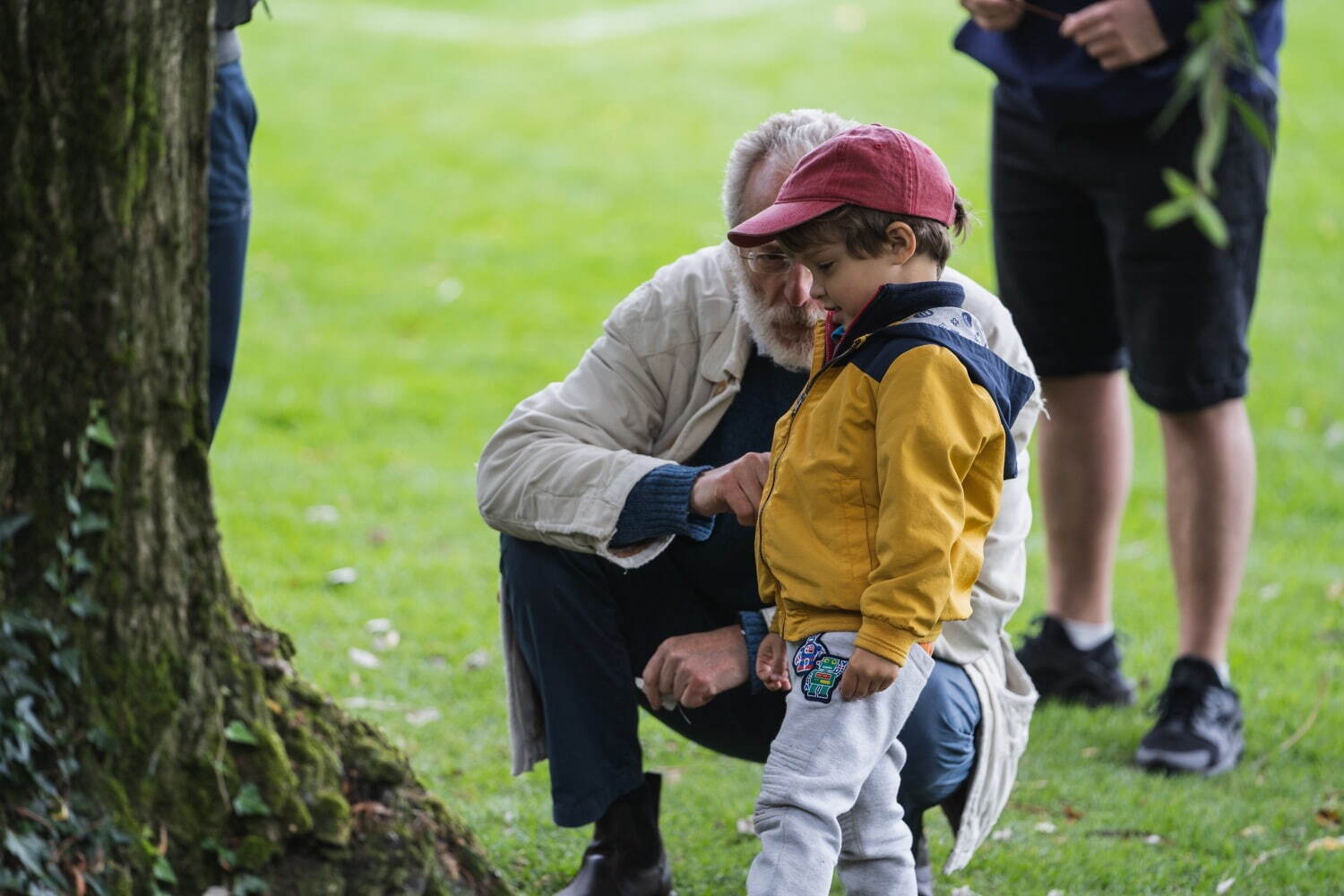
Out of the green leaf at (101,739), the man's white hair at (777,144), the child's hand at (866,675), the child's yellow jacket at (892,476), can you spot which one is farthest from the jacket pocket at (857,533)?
the green leaf at (101,739)

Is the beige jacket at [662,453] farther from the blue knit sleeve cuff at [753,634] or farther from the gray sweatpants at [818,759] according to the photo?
the gray sweatpants at [818,759]

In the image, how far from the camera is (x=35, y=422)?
2.03 meters

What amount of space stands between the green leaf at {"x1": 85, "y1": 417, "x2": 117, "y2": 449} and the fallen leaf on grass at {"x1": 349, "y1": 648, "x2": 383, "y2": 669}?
2.08 meters

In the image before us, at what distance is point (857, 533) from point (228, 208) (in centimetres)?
146

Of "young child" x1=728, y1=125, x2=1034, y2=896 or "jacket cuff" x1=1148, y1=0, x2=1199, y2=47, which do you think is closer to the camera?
"young child" x1=728, y1=125, x2=1034, y2=896

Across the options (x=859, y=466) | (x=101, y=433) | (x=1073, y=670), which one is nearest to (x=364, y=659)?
(x=1073, y=670)

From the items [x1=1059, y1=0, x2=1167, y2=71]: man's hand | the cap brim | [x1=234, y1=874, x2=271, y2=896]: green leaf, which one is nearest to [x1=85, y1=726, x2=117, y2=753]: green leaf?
[x1=234, y1=874, x2=271, y2=896]: green leaf

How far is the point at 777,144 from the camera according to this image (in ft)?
8.52

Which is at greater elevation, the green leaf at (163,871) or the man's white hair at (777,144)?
the man's white hair at (777,144)

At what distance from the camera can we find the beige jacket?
258 centimetres

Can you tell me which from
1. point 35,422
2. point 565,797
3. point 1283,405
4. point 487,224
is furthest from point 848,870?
point 487,224

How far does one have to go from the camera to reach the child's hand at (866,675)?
83.0 inches

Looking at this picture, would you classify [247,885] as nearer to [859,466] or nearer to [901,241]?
[859,466]

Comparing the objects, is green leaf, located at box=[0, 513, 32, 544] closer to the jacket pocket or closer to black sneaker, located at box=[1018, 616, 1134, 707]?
the jacket pocket
